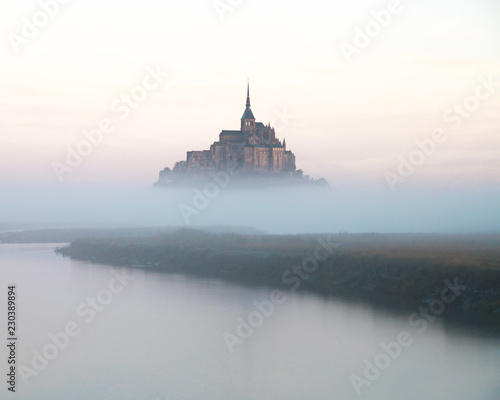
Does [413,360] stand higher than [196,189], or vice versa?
[196,189]

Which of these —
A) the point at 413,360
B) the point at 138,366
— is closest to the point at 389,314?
the point at 413,360

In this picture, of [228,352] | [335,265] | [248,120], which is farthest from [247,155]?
[228,352]

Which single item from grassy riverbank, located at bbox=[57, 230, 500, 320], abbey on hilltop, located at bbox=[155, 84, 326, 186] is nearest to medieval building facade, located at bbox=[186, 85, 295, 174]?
abbey on hilltop, located at bbox=[155, 84, 326, 186]

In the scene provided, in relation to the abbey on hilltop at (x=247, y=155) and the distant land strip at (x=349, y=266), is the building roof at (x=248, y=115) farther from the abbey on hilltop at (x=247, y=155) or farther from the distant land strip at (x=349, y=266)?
the distant land strip at (x=349, y=266)

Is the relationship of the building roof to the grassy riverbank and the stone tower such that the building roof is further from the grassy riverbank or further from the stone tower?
the grassy riverbank

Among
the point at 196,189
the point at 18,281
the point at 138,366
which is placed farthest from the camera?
the point at 196,189

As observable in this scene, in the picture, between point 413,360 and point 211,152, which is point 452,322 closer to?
point 413,360

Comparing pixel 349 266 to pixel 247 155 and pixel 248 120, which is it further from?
pixel 248 120
